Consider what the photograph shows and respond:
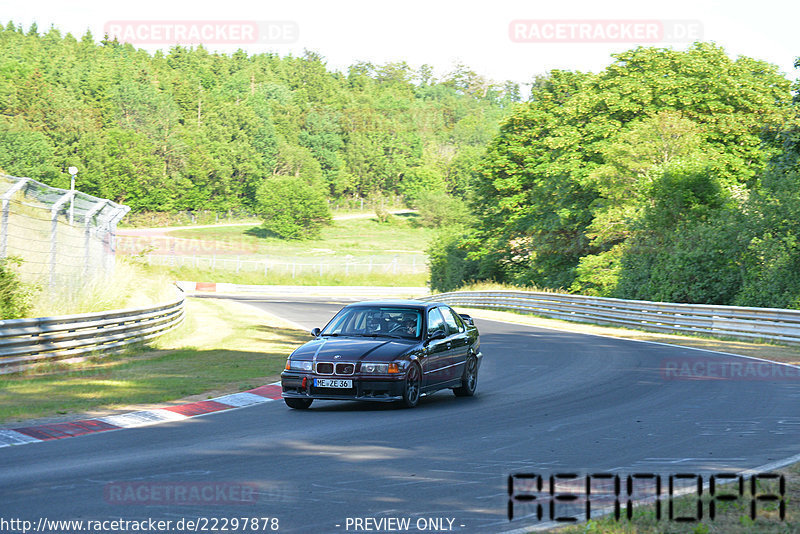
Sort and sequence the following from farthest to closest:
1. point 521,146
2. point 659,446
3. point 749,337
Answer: point 521,146
point 749,337
point 659,446

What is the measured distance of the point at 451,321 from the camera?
46.1ft

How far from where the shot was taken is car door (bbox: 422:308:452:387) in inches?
494

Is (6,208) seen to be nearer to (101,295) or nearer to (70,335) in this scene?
(70,335)

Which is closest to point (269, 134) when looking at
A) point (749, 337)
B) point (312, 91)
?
point (312, 91)

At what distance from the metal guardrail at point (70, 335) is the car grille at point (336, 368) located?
616 centimetres

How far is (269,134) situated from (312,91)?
110 feet

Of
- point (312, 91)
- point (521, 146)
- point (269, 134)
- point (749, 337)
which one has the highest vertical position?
point (312, 91)

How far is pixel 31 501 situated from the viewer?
6.72 meters

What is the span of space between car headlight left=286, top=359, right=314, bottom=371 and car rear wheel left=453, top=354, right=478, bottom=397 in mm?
2634

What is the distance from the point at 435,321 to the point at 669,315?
17.9m

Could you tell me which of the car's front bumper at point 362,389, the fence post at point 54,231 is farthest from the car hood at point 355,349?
the fence post at point 54,231

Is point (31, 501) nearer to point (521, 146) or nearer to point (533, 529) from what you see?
point (533, 529)

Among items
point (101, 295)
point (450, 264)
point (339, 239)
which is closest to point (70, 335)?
point (101, 295)

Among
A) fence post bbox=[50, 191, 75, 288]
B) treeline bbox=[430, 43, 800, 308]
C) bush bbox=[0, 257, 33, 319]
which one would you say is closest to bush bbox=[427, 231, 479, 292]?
treeline bbox=[430, 43, 800, 308]
